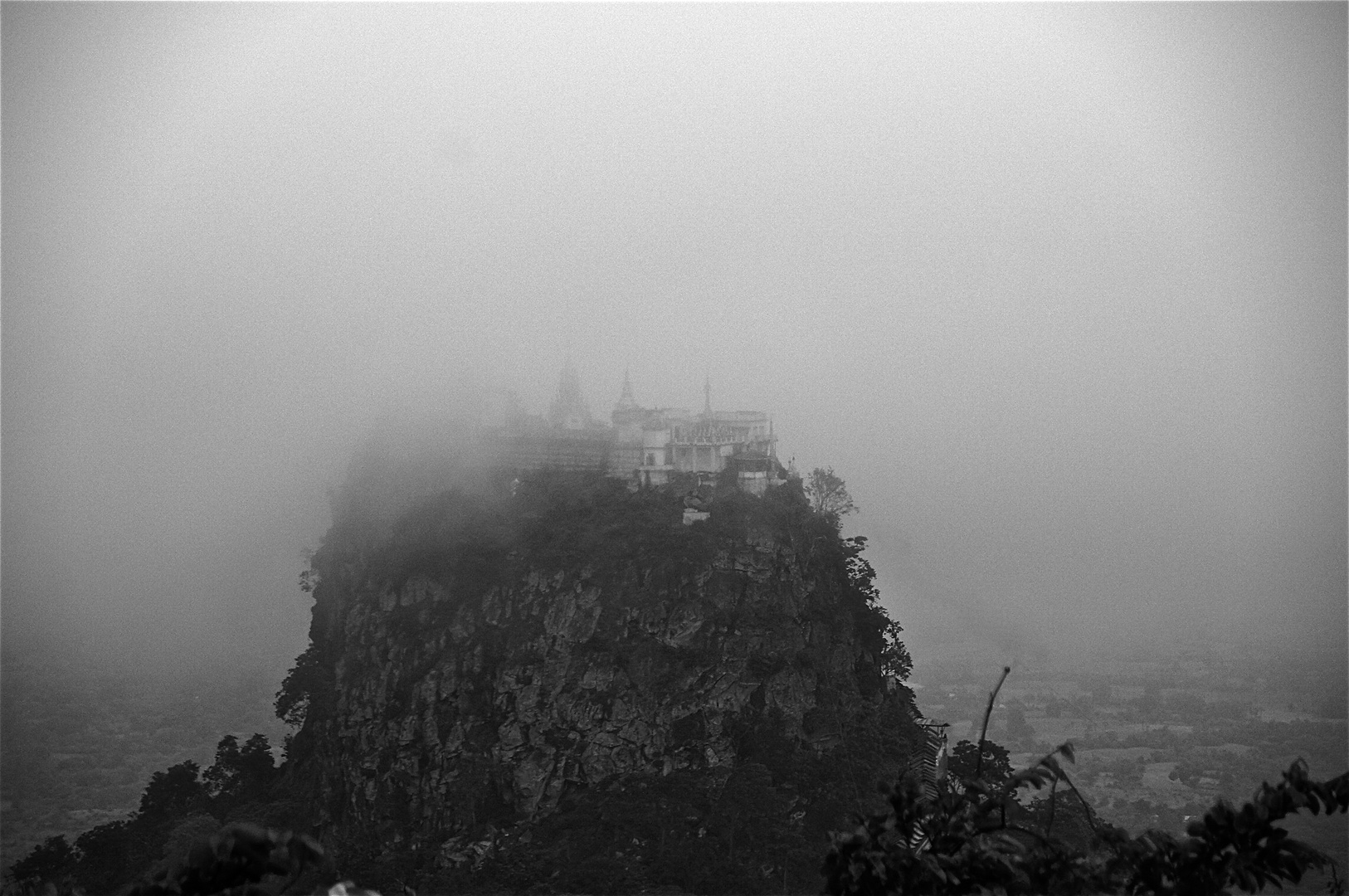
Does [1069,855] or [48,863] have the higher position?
[1069,855]

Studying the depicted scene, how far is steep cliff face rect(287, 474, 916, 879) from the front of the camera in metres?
15.4

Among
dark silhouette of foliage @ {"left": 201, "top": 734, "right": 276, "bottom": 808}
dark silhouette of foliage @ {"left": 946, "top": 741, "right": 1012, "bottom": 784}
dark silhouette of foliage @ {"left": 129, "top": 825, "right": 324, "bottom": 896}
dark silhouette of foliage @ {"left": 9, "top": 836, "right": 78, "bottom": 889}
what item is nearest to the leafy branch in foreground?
dark silhouette of foliage @ {"left": 129, "top": 825, "right": 324, "bottom": 896}

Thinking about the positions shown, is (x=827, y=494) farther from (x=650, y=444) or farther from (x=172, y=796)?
(x=172, y=796)

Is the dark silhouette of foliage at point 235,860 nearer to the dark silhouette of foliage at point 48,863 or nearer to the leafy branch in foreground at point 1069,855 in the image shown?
the leafy branch in foreground at point 1069,855

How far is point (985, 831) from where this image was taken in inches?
112

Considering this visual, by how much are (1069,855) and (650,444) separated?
47.8ft

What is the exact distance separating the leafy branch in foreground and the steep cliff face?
41.3ft

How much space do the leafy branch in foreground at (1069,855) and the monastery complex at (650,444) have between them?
1401 centimetres

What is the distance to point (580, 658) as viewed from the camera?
51.6ft

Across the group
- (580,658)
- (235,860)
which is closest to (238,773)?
(580,658)

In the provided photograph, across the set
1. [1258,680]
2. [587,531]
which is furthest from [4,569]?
[1258,680]

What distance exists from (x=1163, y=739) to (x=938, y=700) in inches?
198

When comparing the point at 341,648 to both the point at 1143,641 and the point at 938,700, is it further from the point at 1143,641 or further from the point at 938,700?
the point at 1143,641

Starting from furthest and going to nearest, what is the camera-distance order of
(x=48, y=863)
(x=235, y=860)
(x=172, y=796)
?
(x=172, y=796)
(x=48, y=863)
(x=235, y=860)
